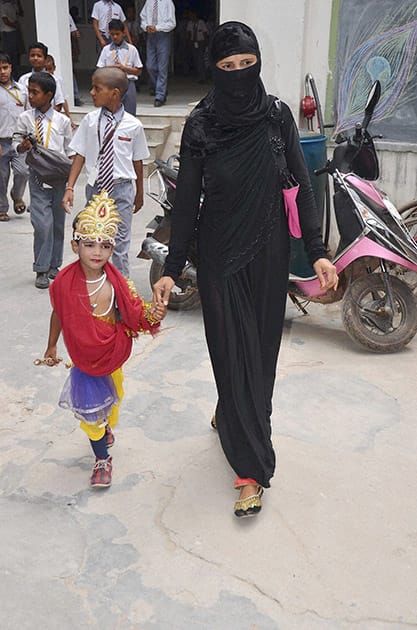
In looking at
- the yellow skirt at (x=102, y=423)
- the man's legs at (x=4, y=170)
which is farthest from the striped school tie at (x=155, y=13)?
the yellow skirt at (x=102, y=423)

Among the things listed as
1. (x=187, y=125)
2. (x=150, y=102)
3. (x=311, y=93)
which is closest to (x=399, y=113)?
(x=311, y=93)

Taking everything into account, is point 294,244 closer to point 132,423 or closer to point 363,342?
point 363,342

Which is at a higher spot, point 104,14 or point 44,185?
point 104,14

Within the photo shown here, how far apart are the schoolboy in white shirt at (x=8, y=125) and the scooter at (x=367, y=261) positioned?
3868 millimetres

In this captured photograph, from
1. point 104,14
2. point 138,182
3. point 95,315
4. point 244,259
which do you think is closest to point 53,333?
point 95,315

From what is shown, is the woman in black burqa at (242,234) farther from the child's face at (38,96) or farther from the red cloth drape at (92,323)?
the child's face at (38,96)

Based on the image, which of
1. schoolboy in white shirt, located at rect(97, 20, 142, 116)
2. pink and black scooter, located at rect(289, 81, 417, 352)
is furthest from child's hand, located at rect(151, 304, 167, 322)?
schoolboy in white shirt, located at rect(97, 20, 142, 116)

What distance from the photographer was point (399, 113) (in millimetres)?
5715

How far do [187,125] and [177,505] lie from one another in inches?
60.6

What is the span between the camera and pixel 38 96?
511 cm

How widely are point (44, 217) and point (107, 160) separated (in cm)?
95

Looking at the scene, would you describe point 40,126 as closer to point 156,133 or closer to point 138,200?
point 138,200

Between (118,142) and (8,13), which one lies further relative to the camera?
(8,13)

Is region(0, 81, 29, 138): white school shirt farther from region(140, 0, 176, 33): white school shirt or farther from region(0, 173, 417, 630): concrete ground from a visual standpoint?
region(0, 173, 417, 630): concrete ground
